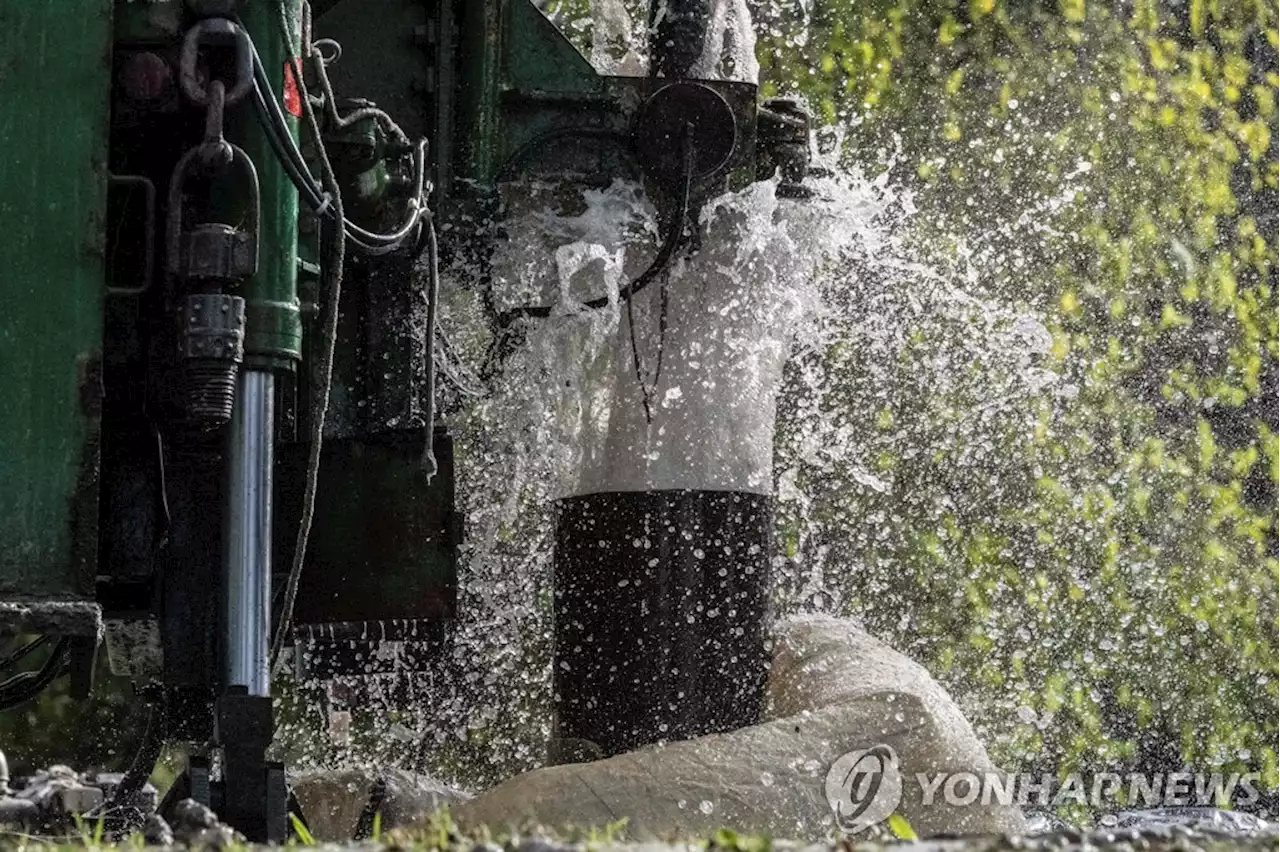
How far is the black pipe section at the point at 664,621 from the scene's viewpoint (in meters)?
5.38

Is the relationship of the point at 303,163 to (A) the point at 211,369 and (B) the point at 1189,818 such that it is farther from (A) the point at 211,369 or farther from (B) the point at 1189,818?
(B) the point at 1189,818

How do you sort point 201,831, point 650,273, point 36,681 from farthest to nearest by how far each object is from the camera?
point 650,273 → point 36,681 → point 201,831

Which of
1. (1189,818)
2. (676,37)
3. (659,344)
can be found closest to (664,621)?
(659,344)

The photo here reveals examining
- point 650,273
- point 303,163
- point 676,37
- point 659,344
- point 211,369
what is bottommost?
point 211,369

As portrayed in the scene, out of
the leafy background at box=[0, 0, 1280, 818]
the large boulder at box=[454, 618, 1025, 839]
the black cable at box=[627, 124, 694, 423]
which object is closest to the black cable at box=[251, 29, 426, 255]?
the black cable at box=[627, 124, 694, 423]

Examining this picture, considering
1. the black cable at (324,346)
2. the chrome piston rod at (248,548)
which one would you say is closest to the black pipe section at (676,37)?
the black cable at (324,346)

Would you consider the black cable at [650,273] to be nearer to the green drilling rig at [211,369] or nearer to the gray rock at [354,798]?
the green drilling rig at [211,369]

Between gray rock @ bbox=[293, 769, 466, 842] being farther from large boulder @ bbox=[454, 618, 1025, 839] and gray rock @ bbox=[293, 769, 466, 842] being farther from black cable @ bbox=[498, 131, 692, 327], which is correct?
black cable @ bbox=[498, 131, 692, 327]

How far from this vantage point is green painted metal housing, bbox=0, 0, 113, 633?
159 inches

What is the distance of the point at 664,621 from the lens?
539 centimetres

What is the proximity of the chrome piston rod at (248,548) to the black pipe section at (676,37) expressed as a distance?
1.73 meters

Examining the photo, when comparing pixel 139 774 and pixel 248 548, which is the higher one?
pixel 248 548

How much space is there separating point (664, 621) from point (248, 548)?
1.52 metres

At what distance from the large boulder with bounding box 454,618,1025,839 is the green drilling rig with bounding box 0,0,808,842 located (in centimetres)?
55
